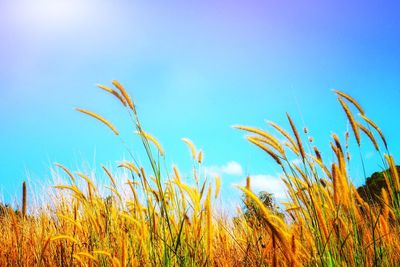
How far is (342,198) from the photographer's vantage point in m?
1.78

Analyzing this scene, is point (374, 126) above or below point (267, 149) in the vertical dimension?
above

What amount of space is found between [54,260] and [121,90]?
2338 mm

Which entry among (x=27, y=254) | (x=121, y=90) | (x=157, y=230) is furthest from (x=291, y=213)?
(x=27, y=254)

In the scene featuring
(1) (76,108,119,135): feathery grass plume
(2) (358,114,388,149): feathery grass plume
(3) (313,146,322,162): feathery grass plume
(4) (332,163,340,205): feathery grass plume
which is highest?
(1) (76,108,119,135): feathery grass plume

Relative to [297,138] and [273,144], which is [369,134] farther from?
[273,144]

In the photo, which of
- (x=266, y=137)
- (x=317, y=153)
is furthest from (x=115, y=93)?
(x=317, y=153)

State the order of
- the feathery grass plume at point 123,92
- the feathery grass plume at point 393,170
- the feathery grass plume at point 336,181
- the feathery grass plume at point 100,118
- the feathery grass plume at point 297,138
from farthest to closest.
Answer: the feathery grass plume at point 393,170, the feathery grass plume at point 100,118, the feathery grass plume at point 123,92, the feathery grass plume at point 297,138, the feathery grass plume at point 336,181

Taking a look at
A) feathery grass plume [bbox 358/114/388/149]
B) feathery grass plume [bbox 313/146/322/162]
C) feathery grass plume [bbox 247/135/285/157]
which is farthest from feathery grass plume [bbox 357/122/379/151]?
feathery grass plume [bbox 247/135/285/157]

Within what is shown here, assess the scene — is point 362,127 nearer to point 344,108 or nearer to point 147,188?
point 344,108

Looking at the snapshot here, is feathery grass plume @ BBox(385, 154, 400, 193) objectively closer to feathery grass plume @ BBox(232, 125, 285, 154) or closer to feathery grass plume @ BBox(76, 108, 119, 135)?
feathery grass plume @ BBox(232, 125, 285, 154)

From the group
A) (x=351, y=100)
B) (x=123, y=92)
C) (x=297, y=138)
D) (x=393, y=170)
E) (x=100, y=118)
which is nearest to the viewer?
(x=297, y=138)

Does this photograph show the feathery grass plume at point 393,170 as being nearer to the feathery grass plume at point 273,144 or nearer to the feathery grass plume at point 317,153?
the feathery grass plume at point 317,153

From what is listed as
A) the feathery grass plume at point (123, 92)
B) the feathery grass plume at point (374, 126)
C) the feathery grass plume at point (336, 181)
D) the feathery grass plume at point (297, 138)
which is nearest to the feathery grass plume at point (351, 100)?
the feathery grass plume at point (374, 126)

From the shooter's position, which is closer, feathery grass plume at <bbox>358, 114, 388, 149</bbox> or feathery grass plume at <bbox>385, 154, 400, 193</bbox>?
feathery grass plume at <bbox>385, 154, 400, 193</bbox>
